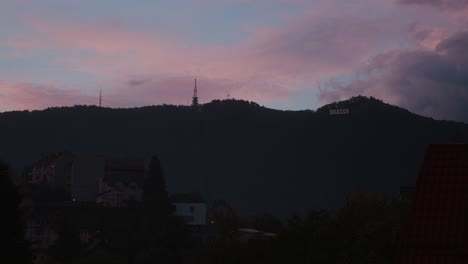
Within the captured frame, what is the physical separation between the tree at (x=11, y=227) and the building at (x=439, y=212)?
20.8 meters

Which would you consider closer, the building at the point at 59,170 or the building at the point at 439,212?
the building at the point at 439,212

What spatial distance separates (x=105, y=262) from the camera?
6088cm

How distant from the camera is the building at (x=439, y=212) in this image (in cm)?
1659

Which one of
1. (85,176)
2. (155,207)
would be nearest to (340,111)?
(85,176)

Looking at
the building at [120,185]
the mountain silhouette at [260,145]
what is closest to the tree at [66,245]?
the building at [120,185]

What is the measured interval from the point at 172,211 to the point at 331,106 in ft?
385

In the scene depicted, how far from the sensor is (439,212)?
17.1m

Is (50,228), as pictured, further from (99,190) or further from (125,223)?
(99,190)

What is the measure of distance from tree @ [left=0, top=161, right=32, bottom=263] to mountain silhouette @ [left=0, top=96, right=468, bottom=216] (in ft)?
364

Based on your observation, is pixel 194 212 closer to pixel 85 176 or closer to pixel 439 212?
pixel 85 176

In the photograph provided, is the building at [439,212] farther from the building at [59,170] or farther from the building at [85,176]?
the building at [85,176]

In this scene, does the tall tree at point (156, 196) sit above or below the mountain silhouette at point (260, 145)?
below

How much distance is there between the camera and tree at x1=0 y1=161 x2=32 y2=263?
1296 inches

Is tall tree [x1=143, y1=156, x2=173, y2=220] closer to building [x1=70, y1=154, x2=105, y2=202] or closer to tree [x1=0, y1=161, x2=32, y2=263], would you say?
building [x1=70, y1=154, x2=105, y2=202]
